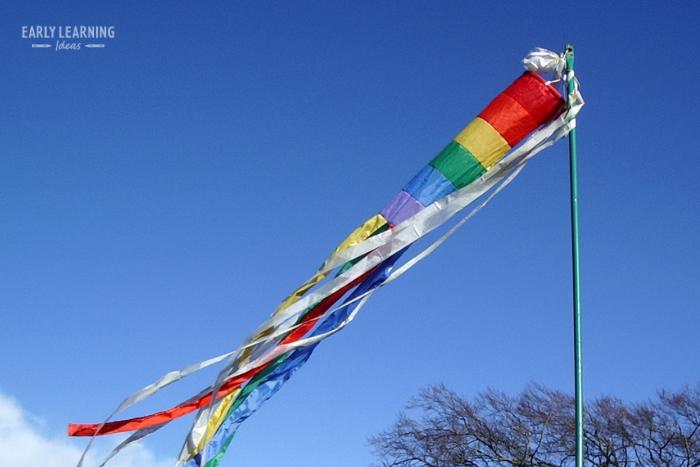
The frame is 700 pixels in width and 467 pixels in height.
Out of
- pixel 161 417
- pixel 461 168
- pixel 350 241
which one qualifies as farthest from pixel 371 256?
pixel 161 417

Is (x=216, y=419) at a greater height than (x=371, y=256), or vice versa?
(x=371, y=256)

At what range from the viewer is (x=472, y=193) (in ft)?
18.0

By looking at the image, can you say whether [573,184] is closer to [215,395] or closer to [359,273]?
[359,273]

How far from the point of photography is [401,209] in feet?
18.2

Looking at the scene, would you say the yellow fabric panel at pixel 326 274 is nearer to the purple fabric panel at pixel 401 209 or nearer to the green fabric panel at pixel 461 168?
the purple fabric panel at pixel 401 209

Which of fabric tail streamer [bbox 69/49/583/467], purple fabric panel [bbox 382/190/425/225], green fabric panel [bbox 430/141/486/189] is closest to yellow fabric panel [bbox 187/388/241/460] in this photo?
fabric tail streamer [bbox 69/49/583/467]

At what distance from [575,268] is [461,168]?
36.2 inches

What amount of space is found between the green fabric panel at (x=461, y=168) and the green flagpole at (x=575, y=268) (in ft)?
1.83

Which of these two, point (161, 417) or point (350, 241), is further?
point (350, 241)

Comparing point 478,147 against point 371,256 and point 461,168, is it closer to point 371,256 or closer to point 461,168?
point 461,168

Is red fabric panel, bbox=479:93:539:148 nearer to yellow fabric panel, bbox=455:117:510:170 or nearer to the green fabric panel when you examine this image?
yellow fabric panel, bbox=455:117:510:170

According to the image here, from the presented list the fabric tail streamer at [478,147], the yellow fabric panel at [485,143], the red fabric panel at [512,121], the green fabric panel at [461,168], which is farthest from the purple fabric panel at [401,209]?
the red fabric panel at [512,121]

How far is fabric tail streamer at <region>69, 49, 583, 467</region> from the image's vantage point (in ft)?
16.4

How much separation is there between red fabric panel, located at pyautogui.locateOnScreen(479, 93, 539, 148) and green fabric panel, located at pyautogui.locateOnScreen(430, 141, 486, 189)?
0.26 metres
